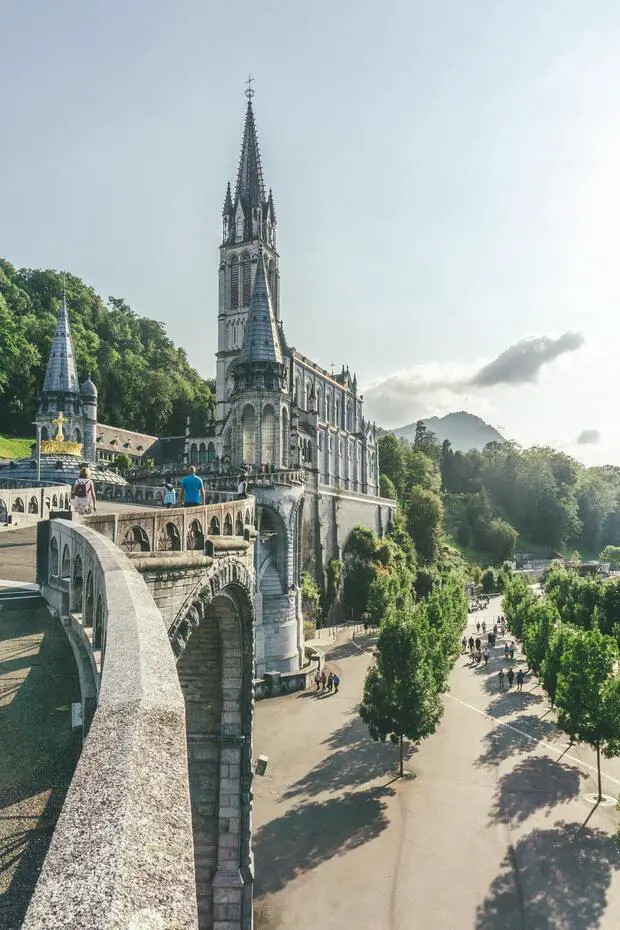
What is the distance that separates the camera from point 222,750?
1769 centimetres

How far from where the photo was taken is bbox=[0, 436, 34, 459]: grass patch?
65213 millimetres

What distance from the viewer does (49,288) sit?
88.4 metres

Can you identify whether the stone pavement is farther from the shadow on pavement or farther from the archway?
the archway

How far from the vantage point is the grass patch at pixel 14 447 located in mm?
65213

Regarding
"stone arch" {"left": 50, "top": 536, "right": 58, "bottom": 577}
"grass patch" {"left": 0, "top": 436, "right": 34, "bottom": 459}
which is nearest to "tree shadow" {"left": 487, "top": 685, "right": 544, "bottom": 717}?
"stone arch" {"left": 50, "top": 536, "right": 58, "bottom": 577}

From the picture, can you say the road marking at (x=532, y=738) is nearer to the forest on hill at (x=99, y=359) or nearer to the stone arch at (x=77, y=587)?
the stone arch at (x=77, y=587)

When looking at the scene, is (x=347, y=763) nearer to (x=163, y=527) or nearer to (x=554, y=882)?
(x=554, y=882)

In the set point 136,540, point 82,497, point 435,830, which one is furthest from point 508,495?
point 136,540

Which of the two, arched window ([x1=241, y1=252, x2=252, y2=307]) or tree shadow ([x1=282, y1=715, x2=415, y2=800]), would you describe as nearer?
tree shadow ([x1=282, y1=715, x2=415, y2=800])

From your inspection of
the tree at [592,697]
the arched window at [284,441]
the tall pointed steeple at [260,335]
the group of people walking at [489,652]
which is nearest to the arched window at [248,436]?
the arched window at [284,441]

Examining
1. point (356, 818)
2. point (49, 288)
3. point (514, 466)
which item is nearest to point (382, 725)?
point (356, 818)

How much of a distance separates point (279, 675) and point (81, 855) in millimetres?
37431

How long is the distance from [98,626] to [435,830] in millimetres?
20109

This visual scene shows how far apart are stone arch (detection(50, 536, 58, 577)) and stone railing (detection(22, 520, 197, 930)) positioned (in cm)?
725
